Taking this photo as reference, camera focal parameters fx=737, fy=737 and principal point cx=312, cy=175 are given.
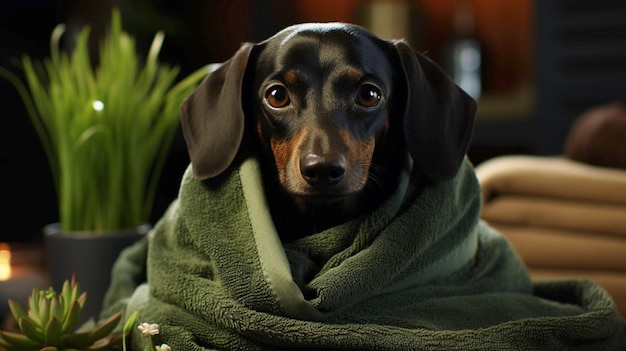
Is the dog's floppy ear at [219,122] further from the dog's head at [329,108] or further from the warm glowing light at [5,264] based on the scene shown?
the warm glowing light at [5,264]

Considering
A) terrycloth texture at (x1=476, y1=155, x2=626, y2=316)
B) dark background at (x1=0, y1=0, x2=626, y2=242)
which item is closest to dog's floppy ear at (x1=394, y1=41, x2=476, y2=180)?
terrycloth texture at (x1=476, y1=155, x2=626, y2=316)

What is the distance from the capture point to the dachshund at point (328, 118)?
0.91 m

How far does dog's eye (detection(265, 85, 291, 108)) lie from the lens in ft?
3.11

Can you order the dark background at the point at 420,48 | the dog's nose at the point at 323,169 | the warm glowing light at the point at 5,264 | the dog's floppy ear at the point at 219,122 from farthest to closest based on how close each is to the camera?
the dark background at the point at 420,48, the warm glowing light at the point at 5,264, the dog's floppy ear at the point at 219,122, the dog's nose at the point at 323,169

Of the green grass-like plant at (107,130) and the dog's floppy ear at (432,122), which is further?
the green grass-like plant at (107,130)

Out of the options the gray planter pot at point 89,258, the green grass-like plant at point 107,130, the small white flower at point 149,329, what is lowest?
the gray planter pot at point 89,258

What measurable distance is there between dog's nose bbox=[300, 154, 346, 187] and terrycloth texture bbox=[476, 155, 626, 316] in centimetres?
83

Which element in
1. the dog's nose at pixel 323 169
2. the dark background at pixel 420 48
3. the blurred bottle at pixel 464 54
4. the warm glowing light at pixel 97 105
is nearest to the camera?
the dog's nose at pixel 323 169

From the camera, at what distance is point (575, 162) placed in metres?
1.75

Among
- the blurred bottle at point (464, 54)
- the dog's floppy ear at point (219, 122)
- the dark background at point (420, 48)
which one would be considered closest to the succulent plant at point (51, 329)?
the dog's floppy ear at point (219, 122)

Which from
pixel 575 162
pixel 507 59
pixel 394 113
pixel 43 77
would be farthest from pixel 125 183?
pixel 507 59

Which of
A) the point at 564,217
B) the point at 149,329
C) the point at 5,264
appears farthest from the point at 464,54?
the point at 149,329

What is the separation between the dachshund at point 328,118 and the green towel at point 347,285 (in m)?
0.04

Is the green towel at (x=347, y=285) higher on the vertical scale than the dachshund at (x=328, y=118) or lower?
lower
